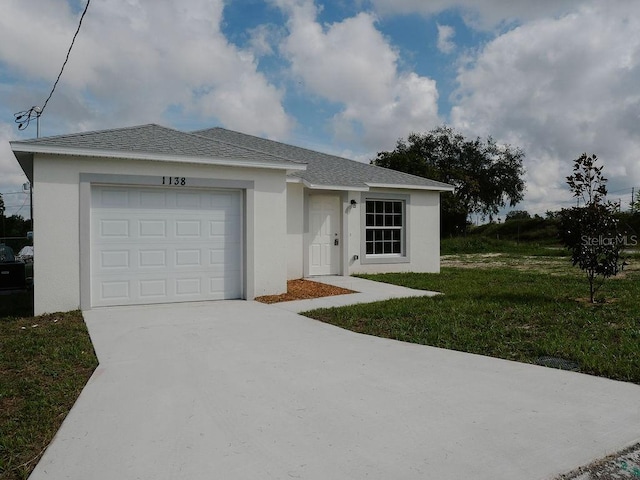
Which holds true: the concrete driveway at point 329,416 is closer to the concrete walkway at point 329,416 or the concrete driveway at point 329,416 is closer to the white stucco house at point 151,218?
the concrete walkway at point 329,416

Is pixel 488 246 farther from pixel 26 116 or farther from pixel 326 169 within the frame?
pixel 26 116

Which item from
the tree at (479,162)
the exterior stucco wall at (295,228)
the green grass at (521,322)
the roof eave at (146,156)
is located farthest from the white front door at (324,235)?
the tree at (479,162)

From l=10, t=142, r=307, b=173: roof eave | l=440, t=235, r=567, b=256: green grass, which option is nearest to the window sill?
l=10, t=142, r=307, b=173: roof eave

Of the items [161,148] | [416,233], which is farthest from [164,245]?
[416,233]

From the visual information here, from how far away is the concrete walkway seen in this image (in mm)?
2990

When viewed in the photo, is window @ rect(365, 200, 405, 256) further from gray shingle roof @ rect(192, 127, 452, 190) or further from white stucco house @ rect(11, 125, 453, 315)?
white stucco house @ rect(11, 125, 453, 315)

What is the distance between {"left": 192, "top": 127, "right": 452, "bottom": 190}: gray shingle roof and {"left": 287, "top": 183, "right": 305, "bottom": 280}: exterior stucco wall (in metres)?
0.45

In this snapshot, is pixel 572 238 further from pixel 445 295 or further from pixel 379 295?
pixel 379 295

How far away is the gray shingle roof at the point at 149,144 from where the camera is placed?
8289mm

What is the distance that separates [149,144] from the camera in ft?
29.5

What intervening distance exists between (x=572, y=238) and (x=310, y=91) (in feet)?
29.0

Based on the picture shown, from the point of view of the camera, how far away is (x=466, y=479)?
279 cm

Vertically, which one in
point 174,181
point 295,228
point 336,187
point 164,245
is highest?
point 336,187

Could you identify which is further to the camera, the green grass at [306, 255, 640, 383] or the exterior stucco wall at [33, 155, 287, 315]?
the exterior stucco wall at [33, 155, 287, 315]
